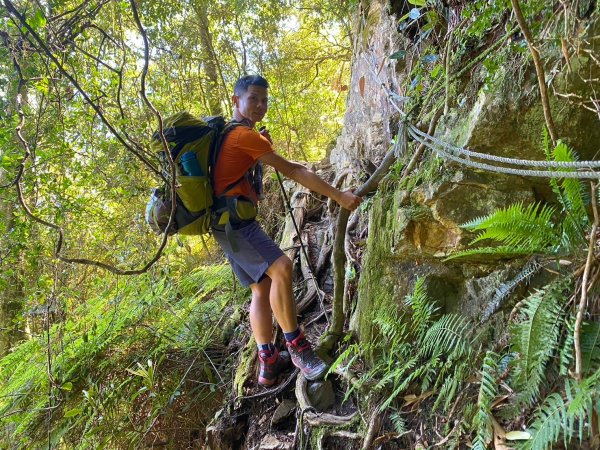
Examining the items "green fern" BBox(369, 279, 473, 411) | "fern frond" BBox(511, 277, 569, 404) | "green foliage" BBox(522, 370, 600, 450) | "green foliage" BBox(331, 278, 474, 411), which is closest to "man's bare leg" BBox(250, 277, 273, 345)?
"green foliage" BBox(331, 278, 474, 411)

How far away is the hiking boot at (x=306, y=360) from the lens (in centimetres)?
290

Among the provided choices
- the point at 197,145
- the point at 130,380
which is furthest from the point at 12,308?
the point at 197,145

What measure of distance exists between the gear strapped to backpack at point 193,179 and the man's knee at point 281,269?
1.25 feet

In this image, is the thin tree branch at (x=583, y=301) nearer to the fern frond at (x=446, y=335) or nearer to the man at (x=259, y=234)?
the fern frond at (x=446, y=335)

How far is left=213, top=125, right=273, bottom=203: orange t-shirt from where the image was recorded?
280 cm

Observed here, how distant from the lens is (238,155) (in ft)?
9.45

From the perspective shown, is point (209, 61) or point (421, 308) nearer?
point (421, 308)

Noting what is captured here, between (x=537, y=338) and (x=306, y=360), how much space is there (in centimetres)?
165

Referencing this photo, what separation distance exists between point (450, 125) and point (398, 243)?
0.72 metres

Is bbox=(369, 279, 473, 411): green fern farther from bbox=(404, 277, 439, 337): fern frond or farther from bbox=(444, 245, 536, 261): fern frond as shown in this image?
bbox=(444, 245, 536, 261): fern frond

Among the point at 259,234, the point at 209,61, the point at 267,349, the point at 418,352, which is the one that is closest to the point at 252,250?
the point at 259,234

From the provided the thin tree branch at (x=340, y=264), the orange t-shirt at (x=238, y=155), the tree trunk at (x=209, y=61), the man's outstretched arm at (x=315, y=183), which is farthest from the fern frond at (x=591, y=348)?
the tree trunk at (x=209, y=61)

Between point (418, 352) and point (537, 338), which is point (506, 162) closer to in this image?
point (537, 338)

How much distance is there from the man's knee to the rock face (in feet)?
1.69
